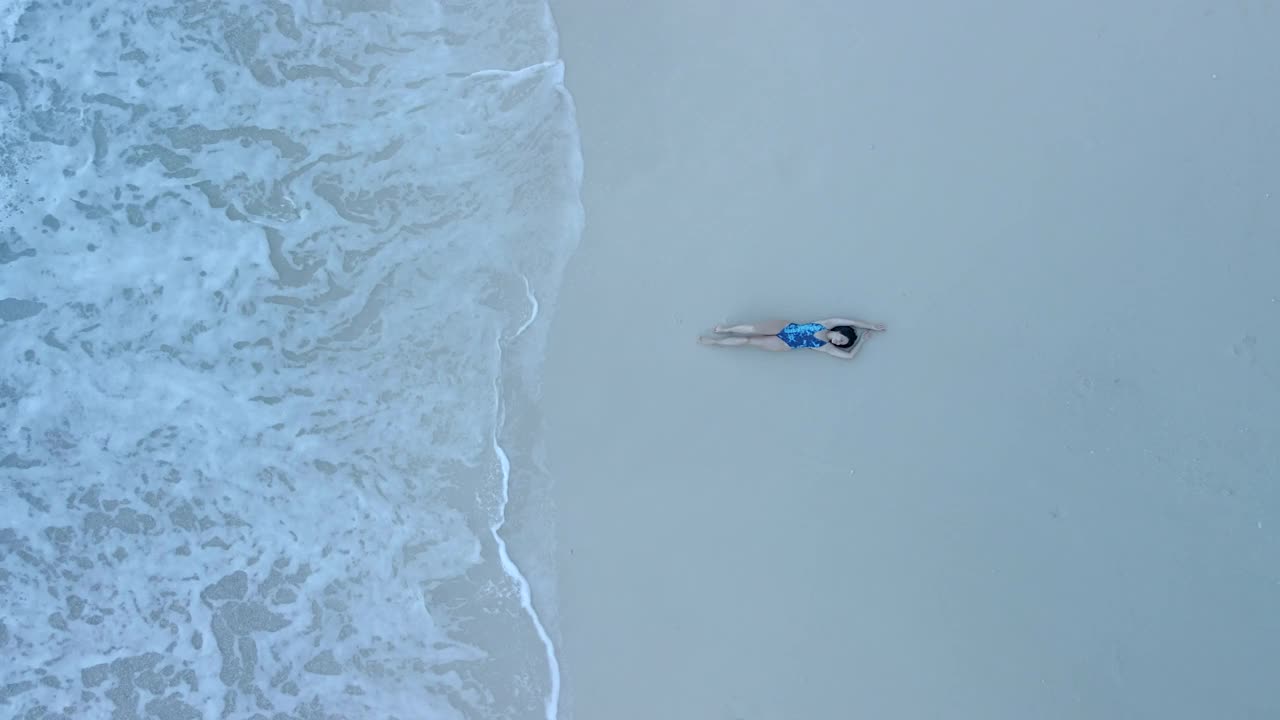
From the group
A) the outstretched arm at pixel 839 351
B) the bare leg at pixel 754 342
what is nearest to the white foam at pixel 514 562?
the bare leg at pixel 754 342

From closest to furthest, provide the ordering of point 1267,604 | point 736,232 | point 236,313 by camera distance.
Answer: point 1267,604, point 736,232, point 236,313

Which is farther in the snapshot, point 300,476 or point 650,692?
point 300,476

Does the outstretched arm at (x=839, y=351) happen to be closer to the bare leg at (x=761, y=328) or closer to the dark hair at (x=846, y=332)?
the dark hair at (x=846, y=332)

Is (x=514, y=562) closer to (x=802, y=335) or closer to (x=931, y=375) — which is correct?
(x=802, y=335)

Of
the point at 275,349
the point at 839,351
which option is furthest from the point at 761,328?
the point at 275,349

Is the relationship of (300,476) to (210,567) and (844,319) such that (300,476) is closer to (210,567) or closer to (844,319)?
(210,567)

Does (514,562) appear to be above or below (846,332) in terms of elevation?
below

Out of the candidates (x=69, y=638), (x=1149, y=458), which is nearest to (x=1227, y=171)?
(x=1149, y=458)
